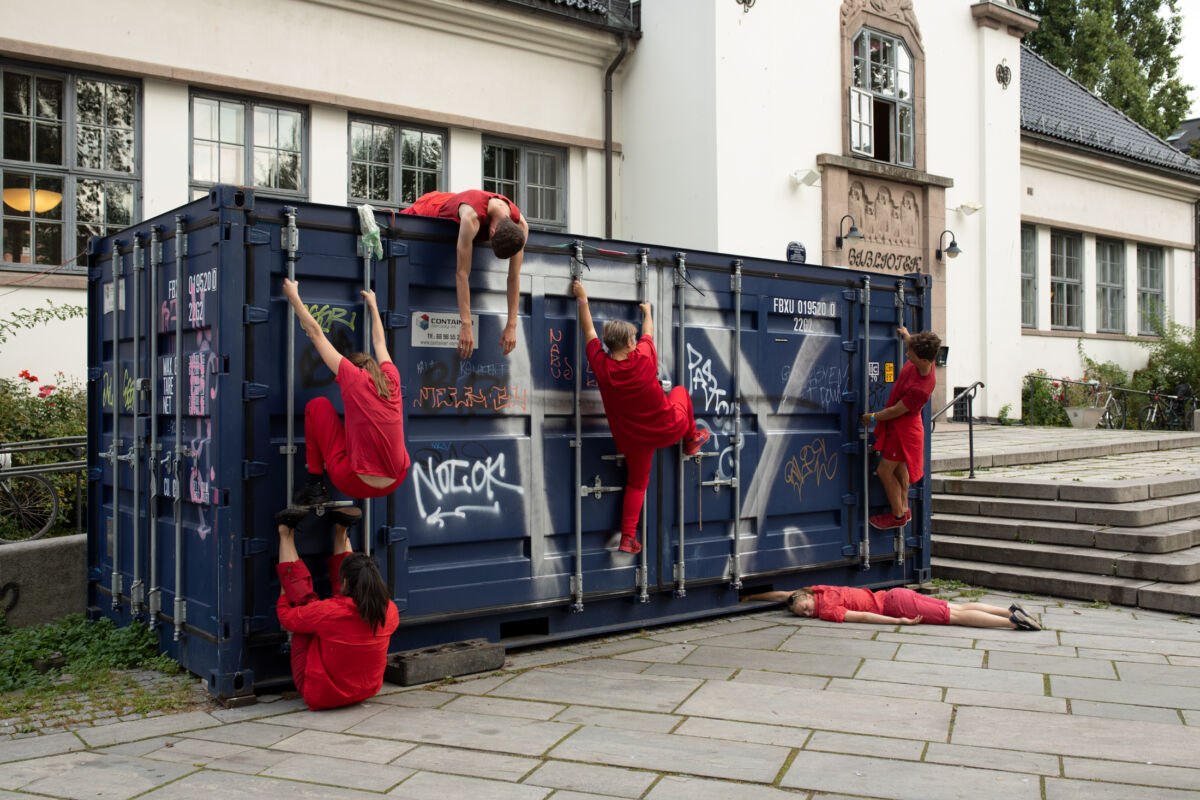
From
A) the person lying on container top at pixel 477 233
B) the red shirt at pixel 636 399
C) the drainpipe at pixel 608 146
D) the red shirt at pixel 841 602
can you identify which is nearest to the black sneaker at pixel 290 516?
the person lying on container top at pixel 477 233

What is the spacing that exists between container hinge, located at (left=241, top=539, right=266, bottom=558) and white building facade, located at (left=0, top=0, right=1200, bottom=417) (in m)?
6.65

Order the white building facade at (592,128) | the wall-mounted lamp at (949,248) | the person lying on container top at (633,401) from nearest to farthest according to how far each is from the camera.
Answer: the person lying on container top at (633,401), the white building facade at (592,128), the wall-mounted lamp at (949,248)

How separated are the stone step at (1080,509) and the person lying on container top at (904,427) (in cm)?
168

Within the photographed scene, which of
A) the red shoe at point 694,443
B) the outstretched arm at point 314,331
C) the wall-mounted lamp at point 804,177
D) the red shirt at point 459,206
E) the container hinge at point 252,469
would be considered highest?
the wall-mounted lamp at point 804,177

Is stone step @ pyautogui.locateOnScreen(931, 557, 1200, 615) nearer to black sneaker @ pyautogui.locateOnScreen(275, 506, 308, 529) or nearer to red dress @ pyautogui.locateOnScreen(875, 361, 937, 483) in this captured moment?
red dress @ pyautogui.locateOnScreen(875, 361, 937, 483)

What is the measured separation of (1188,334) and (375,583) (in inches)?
957

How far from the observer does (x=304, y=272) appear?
19.8 ft

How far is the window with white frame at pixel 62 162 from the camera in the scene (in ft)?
37.7

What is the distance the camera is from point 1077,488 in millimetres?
10164

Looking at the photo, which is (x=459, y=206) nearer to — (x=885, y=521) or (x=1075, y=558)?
(x=885, y=521)

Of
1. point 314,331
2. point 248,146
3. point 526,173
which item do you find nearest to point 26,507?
point 314,331

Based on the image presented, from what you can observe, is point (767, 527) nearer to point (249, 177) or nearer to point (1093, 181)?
point (249, 177)

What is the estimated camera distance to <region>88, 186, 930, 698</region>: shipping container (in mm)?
5918

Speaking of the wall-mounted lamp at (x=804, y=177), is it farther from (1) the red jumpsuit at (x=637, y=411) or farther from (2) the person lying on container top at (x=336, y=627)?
(2) the person lying on container top at (x=336, y=627)
